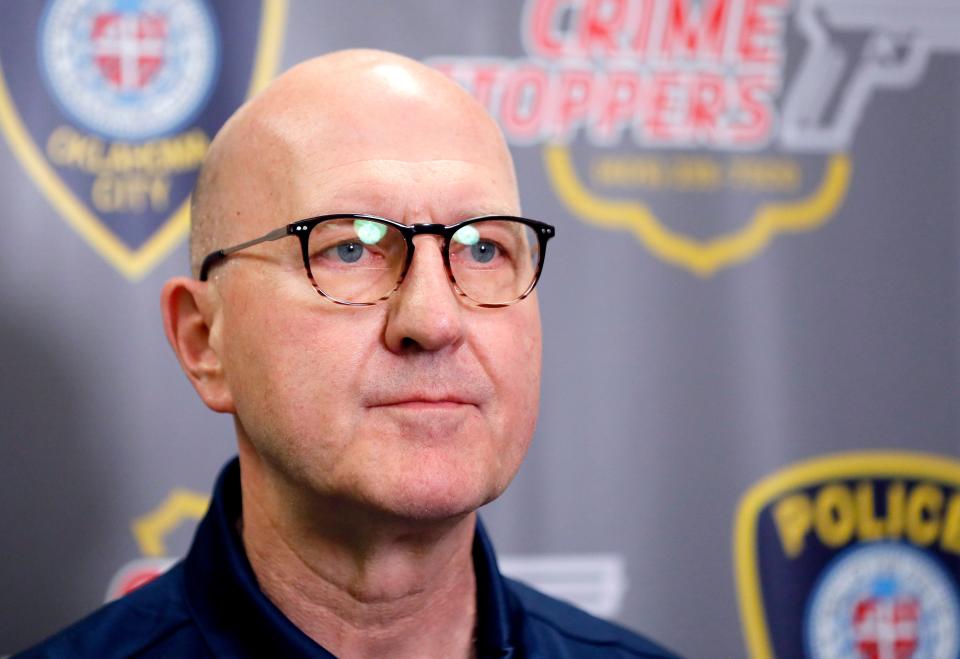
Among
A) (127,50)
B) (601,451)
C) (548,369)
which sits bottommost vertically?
(601,451)

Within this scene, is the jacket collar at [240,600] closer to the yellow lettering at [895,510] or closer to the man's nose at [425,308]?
the man's nose at [425,308]

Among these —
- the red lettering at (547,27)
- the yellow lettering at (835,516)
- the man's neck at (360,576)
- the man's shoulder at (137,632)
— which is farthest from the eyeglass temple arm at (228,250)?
the yellow lettering at (835,516)

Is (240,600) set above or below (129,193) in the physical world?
below

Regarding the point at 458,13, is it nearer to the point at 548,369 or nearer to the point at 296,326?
the point at 548,369

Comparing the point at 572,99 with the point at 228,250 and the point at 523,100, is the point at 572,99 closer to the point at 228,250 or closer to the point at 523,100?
the point at 523,100

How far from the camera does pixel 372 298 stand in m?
1.07

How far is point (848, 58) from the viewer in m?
1.89

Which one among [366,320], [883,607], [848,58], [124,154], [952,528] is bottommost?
[883,607]

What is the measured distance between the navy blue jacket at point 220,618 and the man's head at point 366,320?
94 mm

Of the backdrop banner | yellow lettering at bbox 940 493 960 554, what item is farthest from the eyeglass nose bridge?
yellow lettering at bbox 940 493 960 554

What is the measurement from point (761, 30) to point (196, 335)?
3.64 feet

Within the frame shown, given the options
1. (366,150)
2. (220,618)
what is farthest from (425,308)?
(220,618)

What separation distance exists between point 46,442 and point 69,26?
0.62 m

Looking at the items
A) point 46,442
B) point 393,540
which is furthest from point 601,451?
point 46,442
